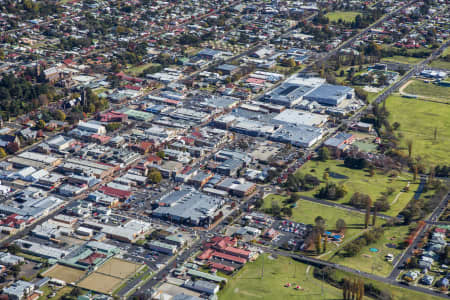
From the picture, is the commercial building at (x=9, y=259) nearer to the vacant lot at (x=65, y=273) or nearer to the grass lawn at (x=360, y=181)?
the vacant lot at (x=65, y=273)

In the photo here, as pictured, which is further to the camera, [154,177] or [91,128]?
[91,128]

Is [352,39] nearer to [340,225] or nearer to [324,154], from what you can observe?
[324,154]

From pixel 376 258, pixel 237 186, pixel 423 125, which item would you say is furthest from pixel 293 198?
pixel 423 125

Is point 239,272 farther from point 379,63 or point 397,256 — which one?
point 379,63

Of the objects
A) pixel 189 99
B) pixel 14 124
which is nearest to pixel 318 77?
pixel 189 99

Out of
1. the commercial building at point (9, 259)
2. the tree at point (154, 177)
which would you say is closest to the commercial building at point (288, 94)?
the tree at point (154, 177)

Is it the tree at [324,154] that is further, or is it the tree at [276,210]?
the tree at [324,154]
